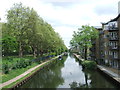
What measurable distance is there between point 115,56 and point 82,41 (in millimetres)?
14385

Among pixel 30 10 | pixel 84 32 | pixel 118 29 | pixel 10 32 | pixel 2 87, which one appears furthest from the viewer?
pixel 84 32

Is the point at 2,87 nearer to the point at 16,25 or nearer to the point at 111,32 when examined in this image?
the point at 16,25

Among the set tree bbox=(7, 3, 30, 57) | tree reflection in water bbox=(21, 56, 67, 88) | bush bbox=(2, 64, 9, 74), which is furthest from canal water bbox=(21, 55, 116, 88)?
tree bbox=(7, 3, 30, 57)

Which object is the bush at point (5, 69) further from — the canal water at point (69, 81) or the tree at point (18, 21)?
the tree at point (18, 21)

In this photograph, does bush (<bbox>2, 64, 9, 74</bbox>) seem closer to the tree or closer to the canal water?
the canal water

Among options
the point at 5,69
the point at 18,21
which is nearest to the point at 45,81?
the point at 5,69

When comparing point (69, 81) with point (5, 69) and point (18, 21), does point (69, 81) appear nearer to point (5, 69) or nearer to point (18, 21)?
point (5, 69)

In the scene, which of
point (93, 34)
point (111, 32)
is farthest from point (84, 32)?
point (111, 32)

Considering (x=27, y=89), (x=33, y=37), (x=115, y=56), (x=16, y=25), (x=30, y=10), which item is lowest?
(x=27, y=89)

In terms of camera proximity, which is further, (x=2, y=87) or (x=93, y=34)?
(x=93, y=34)

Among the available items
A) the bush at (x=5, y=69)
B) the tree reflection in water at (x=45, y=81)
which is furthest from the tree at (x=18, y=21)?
the tree reflection in water at (x=45, y=81)

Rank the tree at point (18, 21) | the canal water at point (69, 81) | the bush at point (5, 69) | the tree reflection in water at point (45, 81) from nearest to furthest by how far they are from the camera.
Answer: the canal water at point (69, 81), the tree reflection in water at point (45, 81), the bush at point (5, 69), the tree at point (18, 21)

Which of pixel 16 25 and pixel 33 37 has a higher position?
pixel 16 25

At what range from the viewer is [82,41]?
151 ft
